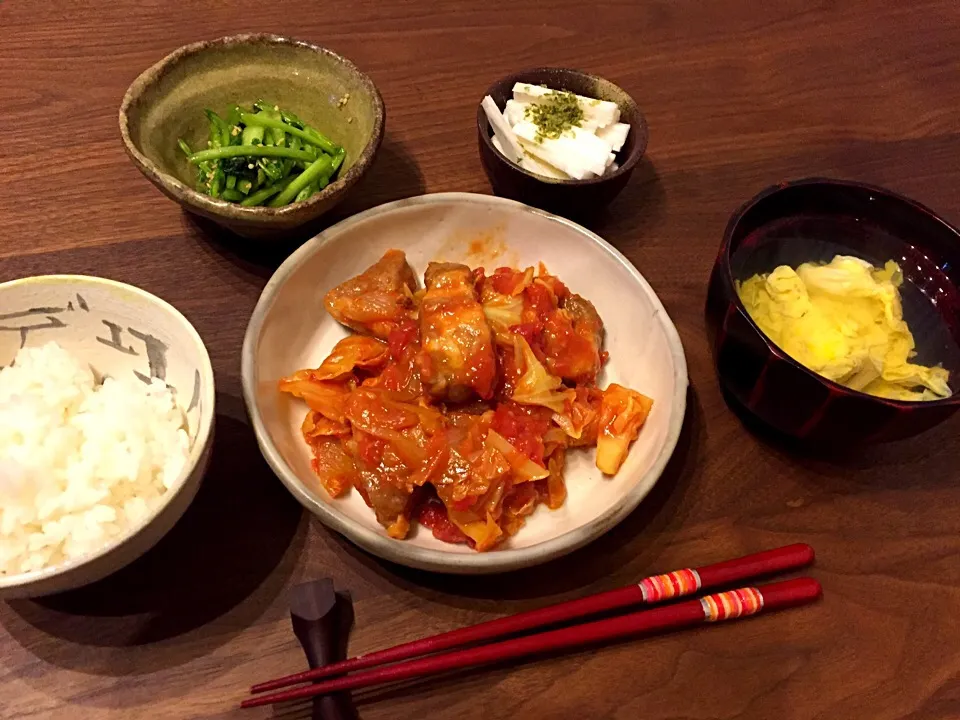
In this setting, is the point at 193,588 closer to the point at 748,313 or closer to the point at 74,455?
the point at 74,455

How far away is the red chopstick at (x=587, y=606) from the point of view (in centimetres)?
153

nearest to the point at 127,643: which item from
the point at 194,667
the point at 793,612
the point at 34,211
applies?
the point at 194,667

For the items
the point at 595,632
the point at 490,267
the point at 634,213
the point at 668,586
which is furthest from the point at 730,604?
the point at 634,213

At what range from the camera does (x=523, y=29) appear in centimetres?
295

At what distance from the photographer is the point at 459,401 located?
1868 millimetres

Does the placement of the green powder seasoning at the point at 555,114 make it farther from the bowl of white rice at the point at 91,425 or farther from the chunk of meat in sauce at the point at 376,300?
the bowl of white rice at the point at 91,425

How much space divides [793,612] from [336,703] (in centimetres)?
108

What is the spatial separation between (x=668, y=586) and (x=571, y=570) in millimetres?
232

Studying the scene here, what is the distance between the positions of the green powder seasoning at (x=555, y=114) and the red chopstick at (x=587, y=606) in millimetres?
1309

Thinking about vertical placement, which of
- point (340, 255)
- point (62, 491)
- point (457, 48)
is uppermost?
point (457, 48)

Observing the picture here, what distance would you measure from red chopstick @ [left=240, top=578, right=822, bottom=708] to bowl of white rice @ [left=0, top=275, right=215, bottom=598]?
1.55ft

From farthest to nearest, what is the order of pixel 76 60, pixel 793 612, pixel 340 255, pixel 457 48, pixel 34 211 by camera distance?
pixel 457 48 < pixel 76 60 < pixel 34 211 < pixel 340 255 < pixel 793 612

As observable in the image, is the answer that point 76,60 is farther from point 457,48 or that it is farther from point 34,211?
point 457,48

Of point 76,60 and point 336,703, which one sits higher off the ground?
point 76,60
